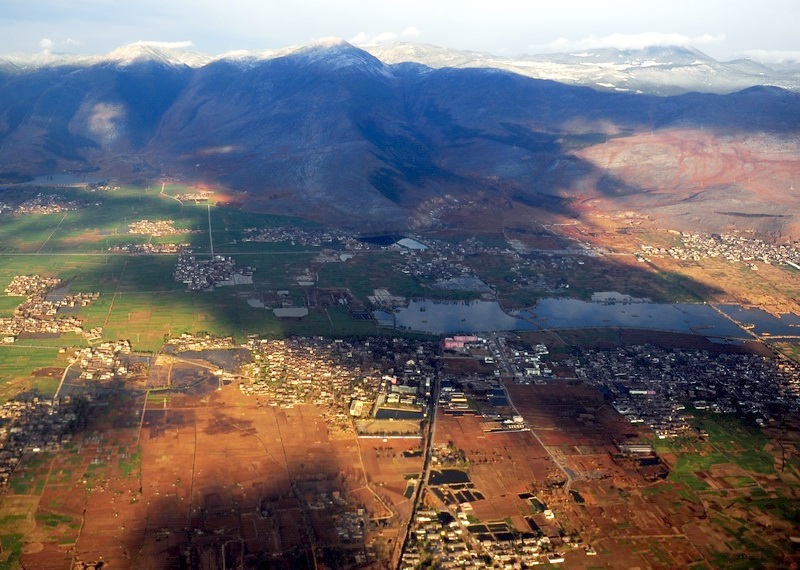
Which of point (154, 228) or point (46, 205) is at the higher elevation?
point (46, 205)

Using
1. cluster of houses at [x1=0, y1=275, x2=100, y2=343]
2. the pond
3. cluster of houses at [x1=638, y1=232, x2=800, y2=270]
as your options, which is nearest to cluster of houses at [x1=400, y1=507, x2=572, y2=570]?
the pond

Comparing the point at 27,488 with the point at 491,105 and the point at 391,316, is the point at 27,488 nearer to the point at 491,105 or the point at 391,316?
the point at 391,316

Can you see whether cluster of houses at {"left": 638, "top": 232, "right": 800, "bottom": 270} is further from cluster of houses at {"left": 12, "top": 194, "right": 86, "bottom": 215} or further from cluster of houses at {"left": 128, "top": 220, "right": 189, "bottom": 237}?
cluster of houses at {"left": 12, "top": 194, "right": 86, "bottom": 215}

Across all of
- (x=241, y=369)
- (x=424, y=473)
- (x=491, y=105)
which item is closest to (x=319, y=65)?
(x=491, y=105)

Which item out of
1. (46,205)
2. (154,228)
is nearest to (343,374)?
(154,228)

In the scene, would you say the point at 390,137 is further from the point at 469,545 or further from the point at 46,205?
the point at 469,545

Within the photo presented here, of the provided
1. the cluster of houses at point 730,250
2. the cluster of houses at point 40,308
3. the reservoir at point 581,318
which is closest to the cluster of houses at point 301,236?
the reservoir at point 581,318

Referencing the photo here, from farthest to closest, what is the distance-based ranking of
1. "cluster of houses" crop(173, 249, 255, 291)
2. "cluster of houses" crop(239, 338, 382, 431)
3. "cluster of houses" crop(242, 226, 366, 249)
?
1. "cluster of houses" crop(242, 226, 366, 249)
2. "cluster of houses" crop(173, 249, 255, 291)
3. "cluster of houses" crop(239, 338, 382, 431)
